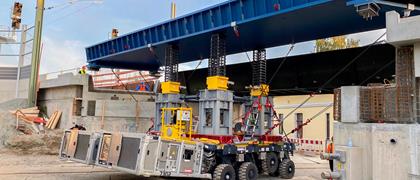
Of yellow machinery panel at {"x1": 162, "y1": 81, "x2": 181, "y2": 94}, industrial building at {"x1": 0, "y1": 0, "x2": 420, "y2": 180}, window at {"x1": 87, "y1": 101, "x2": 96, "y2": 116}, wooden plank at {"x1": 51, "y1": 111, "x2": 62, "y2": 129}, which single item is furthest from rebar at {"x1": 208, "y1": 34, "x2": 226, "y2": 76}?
wooden plank at {"x1": 51, "y1": 111, "x2": 62, "y2": 129}

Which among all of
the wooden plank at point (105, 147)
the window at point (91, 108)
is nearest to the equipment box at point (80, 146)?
the wooden plank at point (105, 147)

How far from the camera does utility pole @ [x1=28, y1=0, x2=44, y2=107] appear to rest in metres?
24.2

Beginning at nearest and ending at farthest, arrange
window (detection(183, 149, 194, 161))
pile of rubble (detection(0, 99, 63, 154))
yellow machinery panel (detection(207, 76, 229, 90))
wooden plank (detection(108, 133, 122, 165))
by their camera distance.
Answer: wooden plank (detection(108, 133, 122, 165)) < window (detection(183, 149, 194, 161)) < yellow machinery panel (detection(207, 76, 229, 90)) < pile of rubble (detection(0, 99, 63, 154))

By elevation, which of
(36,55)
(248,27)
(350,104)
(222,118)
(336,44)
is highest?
(336,44)

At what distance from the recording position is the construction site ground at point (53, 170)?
12.8 metres

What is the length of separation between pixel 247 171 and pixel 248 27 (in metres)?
4.99

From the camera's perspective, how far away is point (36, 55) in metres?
25.7

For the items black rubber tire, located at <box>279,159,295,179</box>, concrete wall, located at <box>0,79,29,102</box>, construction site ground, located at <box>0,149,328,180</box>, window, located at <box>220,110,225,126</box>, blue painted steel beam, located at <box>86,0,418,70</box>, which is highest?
blue painted steel beam, located at <box>86,0,418,70</box>

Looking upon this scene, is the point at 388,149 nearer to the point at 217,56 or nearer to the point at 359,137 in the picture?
the point at 359,137

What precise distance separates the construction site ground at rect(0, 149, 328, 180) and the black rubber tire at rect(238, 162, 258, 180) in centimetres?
183

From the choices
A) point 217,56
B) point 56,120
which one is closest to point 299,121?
point 217,56

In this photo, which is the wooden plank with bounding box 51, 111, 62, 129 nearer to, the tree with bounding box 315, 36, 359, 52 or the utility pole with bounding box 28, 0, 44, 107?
the utility pole with bounding box 28, 0, 44, 107

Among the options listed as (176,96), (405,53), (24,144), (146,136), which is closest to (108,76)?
(24,144)

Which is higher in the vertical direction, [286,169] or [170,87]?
[170,87]
